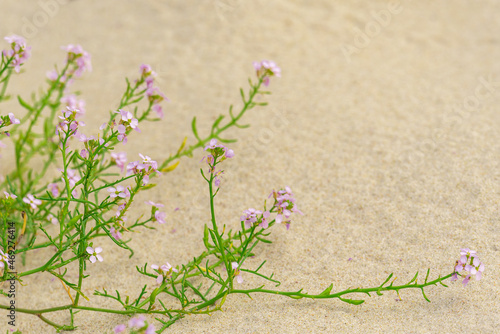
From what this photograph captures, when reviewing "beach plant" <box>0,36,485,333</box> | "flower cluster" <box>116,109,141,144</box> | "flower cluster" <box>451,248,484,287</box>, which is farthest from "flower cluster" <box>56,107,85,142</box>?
"flower cluster" <box>451,248,484,287</box>

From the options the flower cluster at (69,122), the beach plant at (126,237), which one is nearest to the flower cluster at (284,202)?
the beach plant at (126,237)

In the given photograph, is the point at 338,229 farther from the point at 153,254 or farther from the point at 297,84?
the point at 297,84

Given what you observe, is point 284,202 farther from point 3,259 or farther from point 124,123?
point 3,259

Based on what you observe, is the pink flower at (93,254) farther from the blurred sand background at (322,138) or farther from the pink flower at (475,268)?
the pink flower at (475,268)

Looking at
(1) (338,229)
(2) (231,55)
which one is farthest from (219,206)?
(2) (231,55)

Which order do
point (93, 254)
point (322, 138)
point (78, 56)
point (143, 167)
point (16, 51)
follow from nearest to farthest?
point (143, 167) → point (93, 254) → point (16, 51) → point (78, 56) → point (322, 138)

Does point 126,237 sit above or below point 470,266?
above

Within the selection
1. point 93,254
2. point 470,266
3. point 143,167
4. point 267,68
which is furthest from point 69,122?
point 470,266

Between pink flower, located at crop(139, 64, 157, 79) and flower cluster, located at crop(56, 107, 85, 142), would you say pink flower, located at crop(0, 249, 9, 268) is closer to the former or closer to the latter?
flower cluster, located at crop(56, 107, 85, 142)
